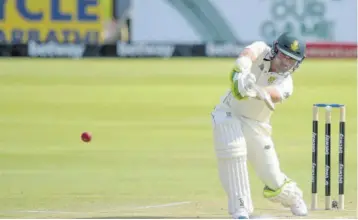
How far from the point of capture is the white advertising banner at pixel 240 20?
2172 centimetres

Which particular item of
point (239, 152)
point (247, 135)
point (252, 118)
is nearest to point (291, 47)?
point (252, 118)

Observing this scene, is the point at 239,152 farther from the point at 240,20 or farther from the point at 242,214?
the point at 240,20

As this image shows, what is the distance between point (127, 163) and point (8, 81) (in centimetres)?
728

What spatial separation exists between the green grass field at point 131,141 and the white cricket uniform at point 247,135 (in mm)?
584

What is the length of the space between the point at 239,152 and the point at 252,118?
267mm

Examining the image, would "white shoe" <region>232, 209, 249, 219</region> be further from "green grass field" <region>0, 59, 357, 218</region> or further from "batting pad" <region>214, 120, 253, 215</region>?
"green grass field" <region>0, 59, 357, 218</region>

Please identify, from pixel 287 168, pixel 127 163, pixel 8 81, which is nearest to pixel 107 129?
pixel 127 163

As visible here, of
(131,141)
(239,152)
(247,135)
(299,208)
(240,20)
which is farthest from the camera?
(240,20)

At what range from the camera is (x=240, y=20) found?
72.1 feet

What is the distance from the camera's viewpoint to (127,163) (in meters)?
9.30

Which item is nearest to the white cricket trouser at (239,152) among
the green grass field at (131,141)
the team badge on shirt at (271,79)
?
the team badge on shirt at (271,79)

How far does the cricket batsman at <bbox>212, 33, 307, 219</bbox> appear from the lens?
19.5ft

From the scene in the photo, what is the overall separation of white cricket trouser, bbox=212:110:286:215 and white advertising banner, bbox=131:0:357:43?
15606 mm

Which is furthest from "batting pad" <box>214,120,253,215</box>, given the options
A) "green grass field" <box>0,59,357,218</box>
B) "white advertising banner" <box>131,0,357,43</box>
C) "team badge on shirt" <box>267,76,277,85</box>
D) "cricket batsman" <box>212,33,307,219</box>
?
"white advertising banner" <box>131,0,357,43</box>
